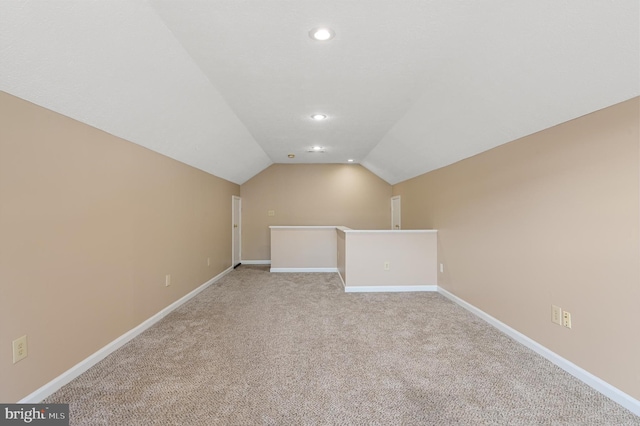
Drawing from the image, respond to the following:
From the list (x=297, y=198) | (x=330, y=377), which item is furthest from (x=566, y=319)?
(x=297, y=198)

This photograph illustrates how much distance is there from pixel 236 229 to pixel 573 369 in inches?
234

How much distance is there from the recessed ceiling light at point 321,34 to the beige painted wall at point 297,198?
507 cm

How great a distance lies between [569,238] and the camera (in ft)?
7.18

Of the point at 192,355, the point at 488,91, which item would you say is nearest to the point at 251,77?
the point at 488,91

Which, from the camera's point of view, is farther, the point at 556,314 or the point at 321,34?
the point at 556,314

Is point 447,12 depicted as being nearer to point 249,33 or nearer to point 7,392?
point 249,33

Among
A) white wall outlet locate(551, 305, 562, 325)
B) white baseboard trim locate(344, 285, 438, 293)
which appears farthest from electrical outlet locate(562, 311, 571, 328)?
white baseboard trim locate(344, 285, 438, 293)

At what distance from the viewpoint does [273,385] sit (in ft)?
6.67

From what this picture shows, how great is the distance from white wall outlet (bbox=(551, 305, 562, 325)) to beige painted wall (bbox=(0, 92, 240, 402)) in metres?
3.60

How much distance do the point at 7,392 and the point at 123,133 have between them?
1969 millimetres

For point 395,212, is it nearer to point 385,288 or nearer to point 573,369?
point 385,288

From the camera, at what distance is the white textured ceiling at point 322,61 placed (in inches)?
61.5

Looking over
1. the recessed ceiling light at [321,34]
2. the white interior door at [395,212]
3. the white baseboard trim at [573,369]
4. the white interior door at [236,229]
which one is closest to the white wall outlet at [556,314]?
the white baseboard trim at [573,369]

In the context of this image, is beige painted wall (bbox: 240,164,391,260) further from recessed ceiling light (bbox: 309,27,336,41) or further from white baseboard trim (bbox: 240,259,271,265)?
recessed ceiling light (bbox: 309,27,336,41)
